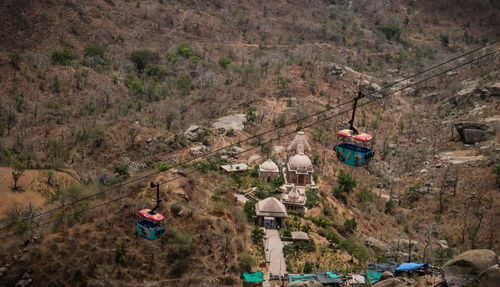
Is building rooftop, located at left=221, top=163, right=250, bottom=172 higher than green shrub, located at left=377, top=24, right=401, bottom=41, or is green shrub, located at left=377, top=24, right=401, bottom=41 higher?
green shrub, located at left=377, top=24, right=401, bottom=41

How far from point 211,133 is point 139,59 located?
33.6 meters

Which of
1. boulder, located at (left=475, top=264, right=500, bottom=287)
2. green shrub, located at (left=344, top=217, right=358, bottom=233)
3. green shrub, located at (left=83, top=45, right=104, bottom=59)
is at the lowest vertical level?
green shrub, located at (left=344, top=217, right=358, bottom=233)

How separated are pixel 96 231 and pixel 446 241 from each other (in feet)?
93.3

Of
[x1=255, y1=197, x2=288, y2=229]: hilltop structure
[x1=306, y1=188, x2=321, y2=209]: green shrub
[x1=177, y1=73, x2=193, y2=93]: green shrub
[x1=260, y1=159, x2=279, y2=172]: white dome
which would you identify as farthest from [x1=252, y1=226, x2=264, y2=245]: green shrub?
[x1=177, y1=73, x2=193, y2=93]: green shrub

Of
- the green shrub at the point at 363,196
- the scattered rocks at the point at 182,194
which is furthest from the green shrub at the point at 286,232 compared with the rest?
the green shrub at the point at 363,196

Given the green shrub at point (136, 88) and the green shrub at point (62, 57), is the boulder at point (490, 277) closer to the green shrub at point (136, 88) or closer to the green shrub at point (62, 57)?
the green shrub at point (136, 88)

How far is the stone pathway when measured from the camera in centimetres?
2662

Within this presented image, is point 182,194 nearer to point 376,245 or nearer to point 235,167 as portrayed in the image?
point 235,167

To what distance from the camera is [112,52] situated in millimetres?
75250

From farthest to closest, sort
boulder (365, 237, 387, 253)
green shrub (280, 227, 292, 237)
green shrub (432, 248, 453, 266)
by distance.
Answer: boulder (365, 237, 387, 253) < green shrub (280, 227, 292, 237) < green shrub (432, 248, 453, 266)

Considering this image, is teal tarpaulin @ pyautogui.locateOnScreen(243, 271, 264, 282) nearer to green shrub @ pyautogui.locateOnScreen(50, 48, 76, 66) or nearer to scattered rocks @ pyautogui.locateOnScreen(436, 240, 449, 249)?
scattered rocks @ pyautogui.locateOnScreen(436, 240, 449, 249)

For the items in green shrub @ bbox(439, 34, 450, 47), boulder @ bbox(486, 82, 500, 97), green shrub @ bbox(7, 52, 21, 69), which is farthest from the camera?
green shrub @ bbox(439, 34, 450, 47)

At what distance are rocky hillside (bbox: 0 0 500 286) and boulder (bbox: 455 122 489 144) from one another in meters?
0.15

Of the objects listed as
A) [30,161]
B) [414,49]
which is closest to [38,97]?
[30,161]
